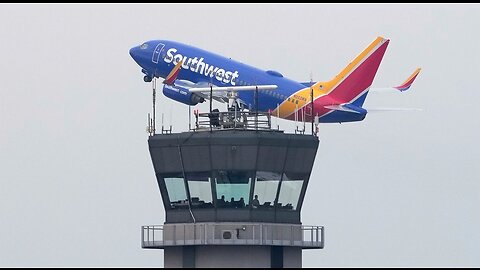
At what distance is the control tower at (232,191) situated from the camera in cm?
7906

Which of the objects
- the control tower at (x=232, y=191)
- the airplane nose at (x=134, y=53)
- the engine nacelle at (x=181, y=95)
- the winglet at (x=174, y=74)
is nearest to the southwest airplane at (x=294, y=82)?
the winglet at (x=174, y=74)

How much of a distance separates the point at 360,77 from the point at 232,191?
33679 millimetres

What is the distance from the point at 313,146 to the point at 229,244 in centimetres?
644

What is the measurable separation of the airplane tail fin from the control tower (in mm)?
30912

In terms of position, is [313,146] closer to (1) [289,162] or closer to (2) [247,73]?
(1) [289,162]

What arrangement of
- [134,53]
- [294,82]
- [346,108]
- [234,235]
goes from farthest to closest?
[134,53], [294,82], [346,108], [234,235]

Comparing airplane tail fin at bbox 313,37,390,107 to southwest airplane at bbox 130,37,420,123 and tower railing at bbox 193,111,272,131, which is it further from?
tower railing at bbox 193,111,272,131

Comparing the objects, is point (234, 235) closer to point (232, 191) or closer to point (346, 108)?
point (232, 191)

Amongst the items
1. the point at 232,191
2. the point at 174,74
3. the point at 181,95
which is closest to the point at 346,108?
the point at 174,74

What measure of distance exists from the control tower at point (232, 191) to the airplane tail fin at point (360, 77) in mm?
30912

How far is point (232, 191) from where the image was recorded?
80.2 metres

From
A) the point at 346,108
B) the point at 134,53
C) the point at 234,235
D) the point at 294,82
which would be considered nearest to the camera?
the point at 234,235

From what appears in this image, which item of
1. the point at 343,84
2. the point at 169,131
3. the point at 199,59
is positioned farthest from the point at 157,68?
the point at 169,131

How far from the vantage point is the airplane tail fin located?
4417 inches
